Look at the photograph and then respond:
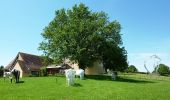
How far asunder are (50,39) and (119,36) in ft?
50.4

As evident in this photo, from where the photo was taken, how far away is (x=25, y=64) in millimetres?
90688

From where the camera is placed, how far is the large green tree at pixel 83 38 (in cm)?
6259

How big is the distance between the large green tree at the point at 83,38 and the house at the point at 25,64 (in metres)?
22.7

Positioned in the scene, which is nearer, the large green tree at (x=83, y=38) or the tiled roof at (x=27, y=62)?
the large green tree at (x=83, y=38)

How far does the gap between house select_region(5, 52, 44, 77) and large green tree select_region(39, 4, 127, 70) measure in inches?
895

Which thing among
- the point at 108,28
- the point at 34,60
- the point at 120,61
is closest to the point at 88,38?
the point at 108,28

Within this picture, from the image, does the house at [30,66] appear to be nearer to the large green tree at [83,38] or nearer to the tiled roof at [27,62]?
the tiled roof at [27,62]

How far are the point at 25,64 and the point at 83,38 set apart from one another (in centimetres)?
3306

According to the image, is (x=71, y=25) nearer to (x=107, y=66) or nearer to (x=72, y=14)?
(x=72, y=14)

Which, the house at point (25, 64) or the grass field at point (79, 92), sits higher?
the house at point (25, 64)

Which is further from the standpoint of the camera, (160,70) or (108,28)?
(160,70)

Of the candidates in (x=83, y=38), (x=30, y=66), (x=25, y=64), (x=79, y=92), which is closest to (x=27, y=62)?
(x=30, y=66)

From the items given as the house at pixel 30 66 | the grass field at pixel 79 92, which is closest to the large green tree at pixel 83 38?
the house at pixel 30 66

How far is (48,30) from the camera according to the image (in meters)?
68.5
